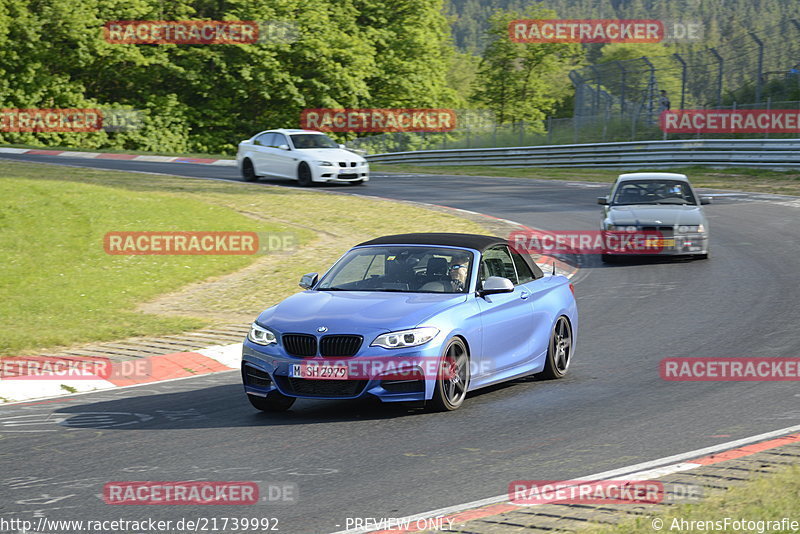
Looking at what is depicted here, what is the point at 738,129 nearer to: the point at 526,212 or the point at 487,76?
the point at 526,212

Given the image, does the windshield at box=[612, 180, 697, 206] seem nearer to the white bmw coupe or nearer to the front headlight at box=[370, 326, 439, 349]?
the white bmw coupe

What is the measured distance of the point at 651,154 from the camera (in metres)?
37.6

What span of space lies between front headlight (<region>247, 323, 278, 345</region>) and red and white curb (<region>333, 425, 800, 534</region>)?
290 centimetres

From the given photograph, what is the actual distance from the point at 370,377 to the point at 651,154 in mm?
31068

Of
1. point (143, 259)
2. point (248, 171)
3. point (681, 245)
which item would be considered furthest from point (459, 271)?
point (248, 171)

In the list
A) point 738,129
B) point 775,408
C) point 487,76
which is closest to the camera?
A: point 775,408

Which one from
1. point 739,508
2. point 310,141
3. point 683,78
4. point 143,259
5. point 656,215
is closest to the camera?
point 739,508

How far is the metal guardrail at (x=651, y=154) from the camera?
3462 cm

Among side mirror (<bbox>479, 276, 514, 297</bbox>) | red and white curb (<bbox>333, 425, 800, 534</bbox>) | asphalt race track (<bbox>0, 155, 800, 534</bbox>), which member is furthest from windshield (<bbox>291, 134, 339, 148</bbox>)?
red and white curb (<bbox>333, 425, 800, 534</bbox>)

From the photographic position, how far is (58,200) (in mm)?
19422

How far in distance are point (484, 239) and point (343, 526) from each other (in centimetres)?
479

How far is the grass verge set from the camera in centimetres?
1298

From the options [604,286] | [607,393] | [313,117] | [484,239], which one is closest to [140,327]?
[484,239]

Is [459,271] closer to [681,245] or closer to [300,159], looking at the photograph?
[681,245]
